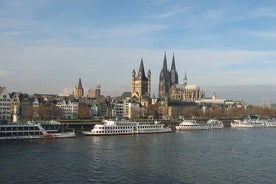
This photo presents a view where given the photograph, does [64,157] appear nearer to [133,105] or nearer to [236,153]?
[236,153]

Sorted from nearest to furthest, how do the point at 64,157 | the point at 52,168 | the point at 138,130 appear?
the point at 52,168
the point at 64,157
the point at 138,130

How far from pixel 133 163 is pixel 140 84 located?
5377 inches

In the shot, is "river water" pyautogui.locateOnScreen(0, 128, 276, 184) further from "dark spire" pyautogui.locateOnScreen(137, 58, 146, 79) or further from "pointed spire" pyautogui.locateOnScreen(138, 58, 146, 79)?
"pointed spire" pyautogui.locateOnScreen(138, 58, 146, 79)

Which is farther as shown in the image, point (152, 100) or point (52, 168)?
point (152, 100)

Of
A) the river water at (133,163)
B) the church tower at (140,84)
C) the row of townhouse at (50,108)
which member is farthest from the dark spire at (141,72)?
the river water at (133,163)

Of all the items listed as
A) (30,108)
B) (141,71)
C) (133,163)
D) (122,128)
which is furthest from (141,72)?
(133,163)

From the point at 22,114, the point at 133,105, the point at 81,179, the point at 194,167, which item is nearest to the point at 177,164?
the point at 194,167

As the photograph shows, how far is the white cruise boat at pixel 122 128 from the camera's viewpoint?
81.4 meters

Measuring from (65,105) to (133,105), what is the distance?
103ft

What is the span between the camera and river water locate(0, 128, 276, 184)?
38.1 m

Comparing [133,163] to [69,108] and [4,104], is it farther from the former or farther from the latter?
[69,108]

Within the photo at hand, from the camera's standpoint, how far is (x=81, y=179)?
37.4 m

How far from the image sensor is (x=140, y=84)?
181625 mm

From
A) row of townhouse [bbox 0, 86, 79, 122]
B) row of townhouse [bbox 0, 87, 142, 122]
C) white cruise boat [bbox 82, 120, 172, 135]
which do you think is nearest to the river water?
white cruise boat [bbox 82, 120, 172, 135]
